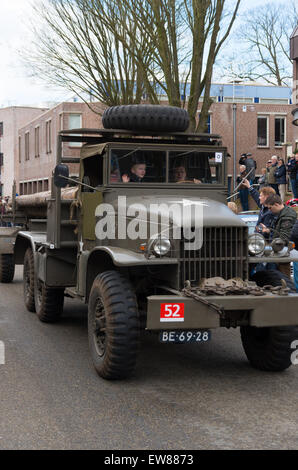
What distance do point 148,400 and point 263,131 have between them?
138 ft

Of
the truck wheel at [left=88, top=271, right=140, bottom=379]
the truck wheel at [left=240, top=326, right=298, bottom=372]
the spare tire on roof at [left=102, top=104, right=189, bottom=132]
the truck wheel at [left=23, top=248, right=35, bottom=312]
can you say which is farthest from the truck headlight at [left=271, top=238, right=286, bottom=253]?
the truck wheel at [left=23, top=248, right=35, bottom=312]

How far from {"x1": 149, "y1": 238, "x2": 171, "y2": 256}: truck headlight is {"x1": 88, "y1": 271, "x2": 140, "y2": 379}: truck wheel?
407 mm

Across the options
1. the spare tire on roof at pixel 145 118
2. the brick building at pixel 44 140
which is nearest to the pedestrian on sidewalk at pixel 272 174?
the spare tire on roof at pixel 145 118

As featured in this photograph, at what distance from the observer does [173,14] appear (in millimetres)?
17234

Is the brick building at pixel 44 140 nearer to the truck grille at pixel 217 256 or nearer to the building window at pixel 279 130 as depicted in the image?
the building window at pixel 279 130

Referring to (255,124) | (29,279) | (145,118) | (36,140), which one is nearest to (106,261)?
(145,118)

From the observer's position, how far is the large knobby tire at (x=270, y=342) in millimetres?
6613

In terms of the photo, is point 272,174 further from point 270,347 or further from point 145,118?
point 270,347

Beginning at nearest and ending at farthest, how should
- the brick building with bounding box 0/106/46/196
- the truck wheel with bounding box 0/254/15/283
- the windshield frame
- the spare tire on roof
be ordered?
the windshield frame < the spare tire on roof < the truck wheel with bounding box 0/254/15/283 < the brick building with bounding box 0/106/46/196

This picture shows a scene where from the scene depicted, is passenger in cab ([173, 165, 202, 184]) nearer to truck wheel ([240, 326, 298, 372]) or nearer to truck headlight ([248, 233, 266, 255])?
truck headlight ([248, 233, 266, 255])

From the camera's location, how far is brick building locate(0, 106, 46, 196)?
2594 inches

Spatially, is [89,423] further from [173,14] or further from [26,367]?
[173,14]

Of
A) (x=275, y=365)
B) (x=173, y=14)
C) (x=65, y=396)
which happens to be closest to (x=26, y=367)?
(x=65, y=396)

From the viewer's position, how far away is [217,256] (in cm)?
647
